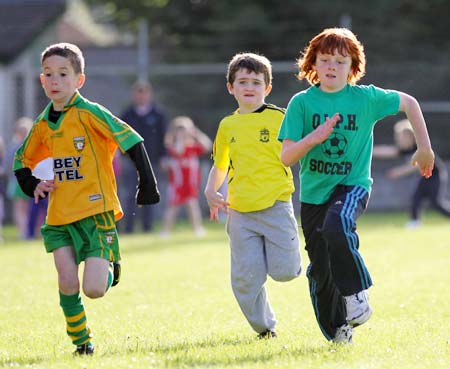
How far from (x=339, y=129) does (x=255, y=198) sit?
94 cm

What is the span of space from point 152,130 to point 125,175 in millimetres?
3463

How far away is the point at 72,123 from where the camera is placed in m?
6.42

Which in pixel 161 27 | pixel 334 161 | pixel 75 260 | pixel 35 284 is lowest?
pixel 35 284

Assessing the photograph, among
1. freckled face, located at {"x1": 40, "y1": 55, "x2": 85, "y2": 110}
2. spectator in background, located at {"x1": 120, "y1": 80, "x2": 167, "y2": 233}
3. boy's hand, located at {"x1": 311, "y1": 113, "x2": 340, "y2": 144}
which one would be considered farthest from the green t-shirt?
spectator in background, located at {"x1": 120, "y1": 80, "x2": 167, "y2": 233}

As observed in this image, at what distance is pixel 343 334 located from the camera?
6.37 m

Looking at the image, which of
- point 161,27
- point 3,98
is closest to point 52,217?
point 3,98

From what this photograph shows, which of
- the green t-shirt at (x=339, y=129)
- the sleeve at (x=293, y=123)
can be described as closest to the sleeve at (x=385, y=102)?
the green t-shirt at (x=339, y=129)

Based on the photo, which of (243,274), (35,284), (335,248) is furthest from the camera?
(35,284)

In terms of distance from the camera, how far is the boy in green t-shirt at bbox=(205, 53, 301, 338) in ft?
22.5

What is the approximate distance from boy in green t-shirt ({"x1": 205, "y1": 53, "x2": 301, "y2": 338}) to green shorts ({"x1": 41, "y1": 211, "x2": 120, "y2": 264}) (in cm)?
80

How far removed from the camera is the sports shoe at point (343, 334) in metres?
6.36

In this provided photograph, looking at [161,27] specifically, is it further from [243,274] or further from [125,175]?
[243,274]

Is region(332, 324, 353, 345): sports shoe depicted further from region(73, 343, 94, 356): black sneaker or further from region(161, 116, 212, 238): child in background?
region(161, 116, 212, 238): child in background

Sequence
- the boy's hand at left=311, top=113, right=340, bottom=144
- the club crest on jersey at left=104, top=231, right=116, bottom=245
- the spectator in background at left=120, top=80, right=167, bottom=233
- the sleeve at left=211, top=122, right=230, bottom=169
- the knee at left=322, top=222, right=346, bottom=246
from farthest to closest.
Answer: the spectator in background at left=120, top=80, right=167, bottom=233 < the sleeve at left=211, top=122, right=230, bottom=169 < the club crest on jersey at left=104, top=231, right=116, bottom=245 < the knee at left=322, top=222, right=346, bottom=246 < the boy's hand at left=311, top=113, right=340, bottom=144
